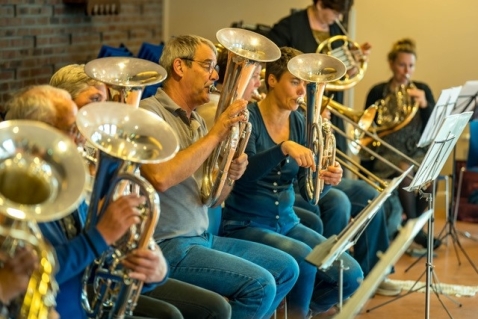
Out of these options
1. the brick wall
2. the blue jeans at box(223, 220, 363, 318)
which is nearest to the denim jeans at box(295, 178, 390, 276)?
the blue jeans at box(223, 220, 363, 318)

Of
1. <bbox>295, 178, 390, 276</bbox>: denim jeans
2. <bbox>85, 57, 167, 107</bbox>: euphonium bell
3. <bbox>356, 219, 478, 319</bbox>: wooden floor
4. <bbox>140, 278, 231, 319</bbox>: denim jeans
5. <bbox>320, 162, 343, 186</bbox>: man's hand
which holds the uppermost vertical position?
<bbox>85, 57, 167, 107</bbox>: euphonium bell

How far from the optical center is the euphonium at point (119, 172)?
2.25 meters

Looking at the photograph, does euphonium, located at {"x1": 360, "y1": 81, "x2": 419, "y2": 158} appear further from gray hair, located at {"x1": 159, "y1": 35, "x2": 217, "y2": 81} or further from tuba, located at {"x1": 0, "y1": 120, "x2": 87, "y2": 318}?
tuba, located at {"x1": 0, "y1": 120, "x2": 87, "y2": 318}

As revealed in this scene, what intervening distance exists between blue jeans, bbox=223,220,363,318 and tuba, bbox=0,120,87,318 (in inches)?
61.5

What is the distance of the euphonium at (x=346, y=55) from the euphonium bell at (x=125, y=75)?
248 cm

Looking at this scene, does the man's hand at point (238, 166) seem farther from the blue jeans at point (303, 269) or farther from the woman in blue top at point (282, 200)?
the blue jeans at point (303, 269)

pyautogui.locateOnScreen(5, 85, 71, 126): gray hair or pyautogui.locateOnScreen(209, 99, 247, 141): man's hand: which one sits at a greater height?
pyautogui.locateOnScreen(5, 85, 71, 126): gray hair

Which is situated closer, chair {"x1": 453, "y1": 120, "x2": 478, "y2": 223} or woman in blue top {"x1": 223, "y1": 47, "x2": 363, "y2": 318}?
woman in blue top {"x1": 223, "y1": 47, "x2": 363, "y2": 318}

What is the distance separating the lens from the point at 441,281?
16.6ft

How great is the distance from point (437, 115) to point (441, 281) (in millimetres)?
949

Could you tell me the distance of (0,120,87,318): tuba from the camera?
1.93 metres

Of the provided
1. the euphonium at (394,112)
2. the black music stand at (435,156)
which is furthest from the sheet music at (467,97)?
the black music stand at (435,156)

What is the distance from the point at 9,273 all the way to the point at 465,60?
5.40 meters

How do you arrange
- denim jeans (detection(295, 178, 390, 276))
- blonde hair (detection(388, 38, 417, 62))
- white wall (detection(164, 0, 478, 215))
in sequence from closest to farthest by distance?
denim jeans (detection(295, 178, 390, 276)) < blonde hair (detection(388, 38, 417, 62)) < white wall (detection(164, 0, 478, 215))
